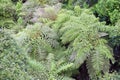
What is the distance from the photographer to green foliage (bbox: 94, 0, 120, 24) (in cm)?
636

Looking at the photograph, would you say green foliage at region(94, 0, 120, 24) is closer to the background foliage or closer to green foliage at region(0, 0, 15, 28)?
the background foliage

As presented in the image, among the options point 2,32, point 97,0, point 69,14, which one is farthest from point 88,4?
point 2,32

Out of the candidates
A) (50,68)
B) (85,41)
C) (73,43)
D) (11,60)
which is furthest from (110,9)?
(11,60)

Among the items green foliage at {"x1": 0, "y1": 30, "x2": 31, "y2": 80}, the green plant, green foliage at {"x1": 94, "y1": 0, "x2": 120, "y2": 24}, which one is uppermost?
A: green foliage at {"x1": 0, "y1": 30, "x2": 31, "y2": 80}

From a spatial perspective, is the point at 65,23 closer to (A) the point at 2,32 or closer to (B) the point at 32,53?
(B) the point at 32,53

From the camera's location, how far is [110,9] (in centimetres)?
656

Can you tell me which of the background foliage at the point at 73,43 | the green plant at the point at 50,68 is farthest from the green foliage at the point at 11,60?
the green plant at the point at 50,68

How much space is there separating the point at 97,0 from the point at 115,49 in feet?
5.60

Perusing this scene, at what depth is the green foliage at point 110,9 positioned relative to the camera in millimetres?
6361

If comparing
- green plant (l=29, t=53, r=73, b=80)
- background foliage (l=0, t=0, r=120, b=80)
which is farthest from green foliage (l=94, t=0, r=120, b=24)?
green plant (l=29, t=53, r=73, b=80)

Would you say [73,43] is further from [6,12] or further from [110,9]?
[6,12]

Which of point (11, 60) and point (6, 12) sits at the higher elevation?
point (11, 60)

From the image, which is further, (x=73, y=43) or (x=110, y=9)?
(x=110, y=9)

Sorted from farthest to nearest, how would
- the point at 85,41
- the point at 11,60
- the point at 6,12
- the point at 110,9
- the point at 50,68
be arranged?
the point at 6,12, the point at 110,9, the point at 85,41, the point at 50,68, the point at 11,60
